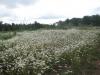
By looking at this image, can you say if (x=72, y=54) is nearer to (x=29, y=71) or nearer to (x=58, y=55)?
(x=58, y=55)

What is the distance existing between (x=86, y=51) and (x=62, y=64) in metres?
3.30

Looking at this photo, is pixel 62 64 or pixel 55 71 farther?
pixel 62 64

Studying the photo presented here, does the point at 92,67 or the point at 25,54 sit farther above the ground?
the point at 25,54

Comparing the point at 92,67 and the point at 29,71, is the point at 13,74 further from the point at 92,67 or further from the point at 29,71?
the point at 92,67

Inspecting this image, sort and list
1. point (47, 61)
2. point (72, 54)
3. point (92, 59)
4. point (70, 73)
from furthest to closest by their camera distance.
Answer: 1. point (92, 59)
2. point (72, 54)
3. point (47, 61)
4. point (70, 73)

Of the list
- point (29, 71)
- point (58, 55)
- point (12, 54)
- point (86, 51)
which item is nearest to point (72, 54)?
point (58, 55)

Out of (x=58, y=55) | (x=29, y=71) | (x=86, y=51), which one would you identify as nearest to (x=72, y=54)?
(x=58, y=55)

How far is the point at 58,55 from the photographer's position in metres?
9.73

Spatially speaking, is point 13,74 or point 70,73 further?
point 70,73

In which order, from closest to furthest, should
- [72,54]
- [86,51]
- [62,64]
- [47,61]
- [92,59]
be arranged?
1. [47,61]
2. [62,64]
3. [72,54]
4. [92,59]
5. [86,51]

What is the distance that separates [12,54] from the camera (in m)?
8.92

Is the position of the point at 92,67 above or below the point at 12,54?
below

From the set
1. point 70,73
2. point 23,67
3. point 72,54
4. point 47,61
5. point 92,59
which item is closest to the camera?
point 23,67

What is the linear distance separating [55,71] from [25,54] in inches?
47.0
